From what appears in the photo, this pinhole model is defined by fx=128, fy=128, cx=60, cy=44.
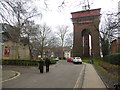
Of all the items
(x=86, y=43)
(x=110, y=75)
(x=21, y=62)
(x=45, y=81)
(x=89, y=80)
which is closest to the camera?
(x=45, y=81)

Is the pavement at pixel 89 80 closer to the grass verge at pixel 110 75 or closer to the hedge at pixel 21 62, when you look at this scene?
the grass verge at pixel 110 75

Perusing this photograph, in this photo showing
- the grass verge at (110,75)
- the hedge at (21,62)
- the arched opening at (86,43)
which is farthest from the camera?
the arched opening at (86,43)

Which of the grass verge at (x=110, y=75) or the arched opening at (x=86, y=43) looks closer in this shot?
the grass verge at (x=110, y=75)

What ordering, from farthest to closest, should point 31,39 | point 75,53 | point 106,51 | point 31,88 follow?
point 75,53 < point 106,51 < point 31,39 < point 31,88

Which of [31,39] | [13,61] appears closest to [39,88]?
[13,61]

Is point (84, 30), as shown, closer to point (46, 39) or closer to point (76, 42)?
point (76, 42)

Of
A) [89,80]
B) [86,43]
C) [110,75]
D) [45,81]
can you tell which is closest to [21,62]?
[45,81]

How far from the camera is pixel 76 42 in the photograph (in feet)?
167

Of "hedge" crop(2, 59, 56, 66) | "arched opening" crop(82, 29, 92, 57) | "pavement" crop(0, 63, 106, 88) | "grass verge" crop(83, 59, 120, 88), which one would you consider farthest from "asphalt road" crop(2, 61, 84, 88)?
"arched opening" crop(82, 29, 92, 57)

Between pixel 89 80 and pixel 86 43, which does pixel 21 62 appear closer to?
pixel 89 80

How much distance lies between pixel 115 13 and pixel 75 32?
4321 cm

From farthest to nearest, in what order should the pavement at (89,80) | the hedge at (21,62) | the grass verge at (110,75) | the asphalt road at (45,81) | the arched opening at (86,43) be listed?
the arched opening at (86,43) → the hedge at (21,62) → the grass verge at (110,75) → the pavement at (89,80) → the asphalt road at (45,81)

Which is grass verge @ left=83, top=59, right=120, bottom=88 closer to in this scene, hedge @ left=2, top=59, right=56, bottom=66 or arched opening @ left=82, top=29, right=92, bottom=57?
hedge @ left=2, top=59, right=56, bottom=66

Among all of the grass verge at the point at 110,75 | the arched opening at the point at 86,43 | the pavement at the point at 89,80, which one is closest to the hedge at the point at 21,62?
the pavement at the point at 89,80
